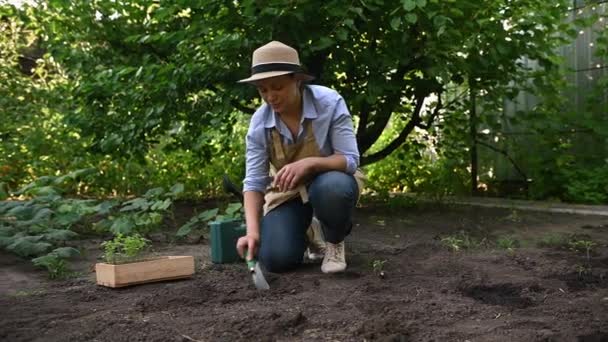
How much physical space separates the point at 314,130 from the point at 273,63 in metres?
0.44

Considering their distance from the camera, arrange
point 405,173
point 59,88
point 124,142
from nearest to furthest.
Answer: point 124,142 → point 59,88 → point 405,173

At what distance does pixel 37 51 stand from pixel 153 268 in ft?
25.9

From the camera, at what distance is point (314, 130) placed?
3.32 meters

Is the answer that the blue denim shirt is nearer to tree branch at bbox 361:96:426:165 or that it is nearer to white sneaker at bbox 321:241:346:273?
white sneaker at bbox 321:241:346:273

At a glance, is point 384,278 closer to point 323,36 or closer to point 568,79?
point 323,36

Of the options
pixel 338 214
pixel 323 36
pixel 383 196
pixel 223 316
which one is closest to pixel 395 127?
pixel 383 196

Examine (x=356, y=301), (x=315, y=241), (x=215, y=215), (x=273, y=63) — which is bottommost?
(x=356, y=301)

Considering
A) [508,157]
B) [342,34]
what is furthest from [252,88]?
[508,157]

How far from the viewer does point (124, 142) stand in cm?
525

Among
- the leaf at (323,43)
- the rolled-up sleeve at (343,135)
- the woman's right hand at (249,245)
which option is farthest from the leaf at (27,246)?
the leaf at (323,43)

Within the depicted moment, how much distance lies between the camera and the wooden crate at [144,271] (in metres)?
3.15

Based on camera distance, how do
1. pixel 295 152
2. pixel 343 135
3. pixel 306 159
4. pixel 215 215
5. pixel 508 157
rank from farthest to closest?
pixel 508 157 < pixel 215 215 < pixel 295 152 < pixel 343 135 < pixel 306 159

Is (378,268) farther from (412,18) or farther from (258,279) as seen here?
(412,18)

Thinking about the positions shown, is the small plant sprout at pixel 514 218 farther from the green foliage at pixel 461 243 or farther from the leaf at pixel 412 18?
the leaf at pixel 412 18
